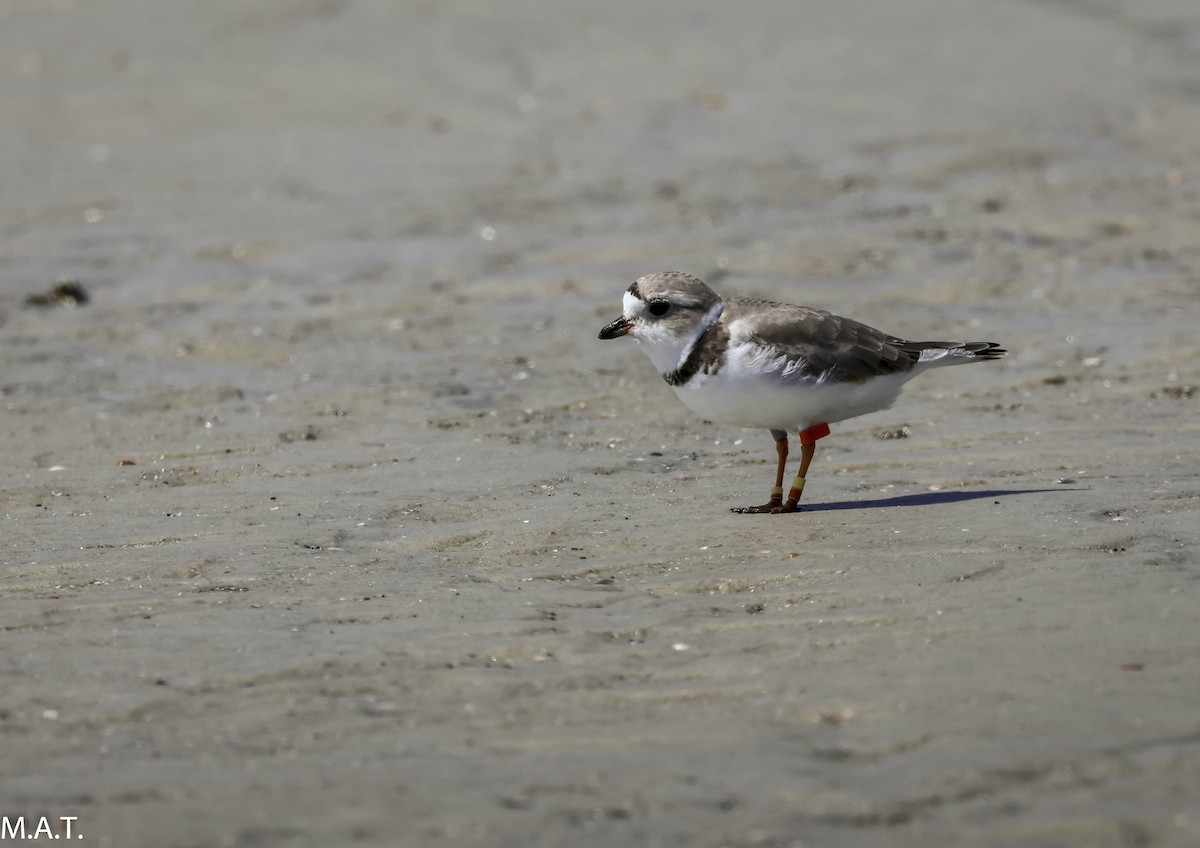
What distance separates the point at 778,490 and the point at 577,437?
149 centimetres

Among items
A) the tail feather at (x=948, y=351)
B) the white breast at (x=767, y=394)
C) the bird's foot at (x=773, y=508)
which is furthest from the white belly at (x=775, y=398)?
the bird's foot at (x=773, y=508)

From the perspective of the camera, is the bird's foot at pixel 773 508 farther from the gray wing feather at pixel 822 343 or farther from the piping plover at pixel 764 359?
the gray wing feather at pixel 822 343

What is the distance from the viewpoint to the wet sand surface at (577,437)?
12.1 ft

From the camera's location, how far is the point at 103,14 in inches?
555

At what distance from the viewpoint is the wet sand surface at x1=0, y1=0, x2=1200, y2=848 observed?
3689mm

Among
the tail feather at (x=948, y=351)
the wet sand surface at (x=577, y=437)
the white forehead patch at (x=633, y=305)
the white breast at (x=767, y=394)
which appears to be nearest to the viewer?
the wet sand surface at (x=577, y=437)

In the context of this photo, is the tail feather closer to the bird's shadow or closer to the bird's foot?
the bird's shadow

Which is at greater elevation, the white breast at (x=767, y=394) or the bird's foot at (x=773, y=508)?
the white breast at (x=767, y=394)

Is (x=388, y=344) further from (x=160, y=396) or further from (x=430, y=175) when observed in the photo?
(x=430, y=175)

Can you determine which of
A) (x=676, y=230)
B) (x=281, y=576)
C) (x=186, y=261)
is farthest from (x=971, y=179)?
(x=281, y=576)

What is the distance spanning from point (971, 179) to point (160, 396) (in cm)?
630

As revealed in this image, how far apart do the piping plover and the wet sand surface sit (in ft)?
1.24

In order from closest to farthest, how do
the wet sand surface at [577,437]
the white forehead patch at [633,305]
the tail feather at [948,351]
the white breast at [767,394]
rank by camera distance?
the wet sand surface at [577,437] → the white breast at [767,394] → the white forehead patch at [633,305] → the tail feather at [948,351]

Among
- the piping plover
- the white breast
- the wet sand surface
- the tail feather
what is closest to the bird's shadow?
the wet sand surface
